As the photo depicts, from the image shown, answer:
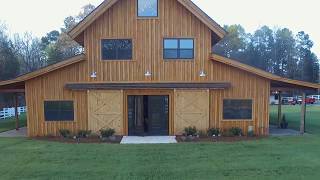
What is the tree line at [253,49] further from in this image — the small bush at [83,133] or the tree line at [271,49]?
the small bush at [83,133]

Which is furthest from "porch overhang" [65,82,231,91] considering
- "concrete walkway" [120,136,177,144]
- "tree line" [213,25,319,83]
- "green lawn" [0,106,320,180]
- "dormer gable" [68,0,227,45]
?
"tree line" [213,25,319,83]

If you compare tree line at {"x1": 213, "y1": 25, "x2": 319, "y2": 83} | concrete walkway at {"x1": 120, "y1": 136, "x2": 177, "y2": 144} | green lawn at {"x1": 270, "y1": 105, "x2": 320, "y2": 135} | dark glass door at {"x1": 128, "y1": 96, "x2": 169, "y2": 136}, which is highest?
tree line at {"x1": 213, "y1": 25, "x2": 319, "y2": 83}

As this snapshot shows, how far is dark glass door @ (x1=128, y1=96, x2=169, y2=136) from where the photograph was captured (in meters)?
19.9

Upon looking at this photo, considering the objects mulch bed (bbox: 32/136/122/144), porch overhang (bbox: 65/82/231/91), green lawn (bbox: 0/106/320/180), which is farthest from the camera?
Result: porch overhang (bbox: 65/82/231/91)

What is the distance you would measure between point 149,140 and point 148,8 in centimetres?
712

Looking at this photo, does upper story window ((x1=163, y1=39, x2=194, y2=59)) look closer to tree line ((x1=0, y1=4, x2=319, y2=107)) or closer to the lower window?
the lower window

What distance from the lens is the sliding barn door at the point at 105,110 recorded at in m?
19.6

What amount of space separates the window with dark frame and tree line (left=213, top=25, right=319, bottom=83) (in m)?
59.4

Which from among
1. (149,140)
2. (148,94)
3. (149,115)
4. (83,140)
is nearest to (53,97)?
(83,140)

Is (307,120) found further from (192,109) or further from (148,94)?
(148,94)

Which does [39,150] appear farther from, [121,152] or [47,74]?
[47,74]

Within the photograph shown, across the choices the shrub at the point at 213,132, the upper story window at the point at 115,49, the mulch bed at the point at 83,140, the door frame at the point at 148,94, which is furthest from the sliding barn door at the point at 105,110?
the shrub at the point at 213,132

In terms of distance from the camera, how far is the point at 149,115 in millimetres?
19938

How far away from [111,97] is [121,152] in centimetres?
548
